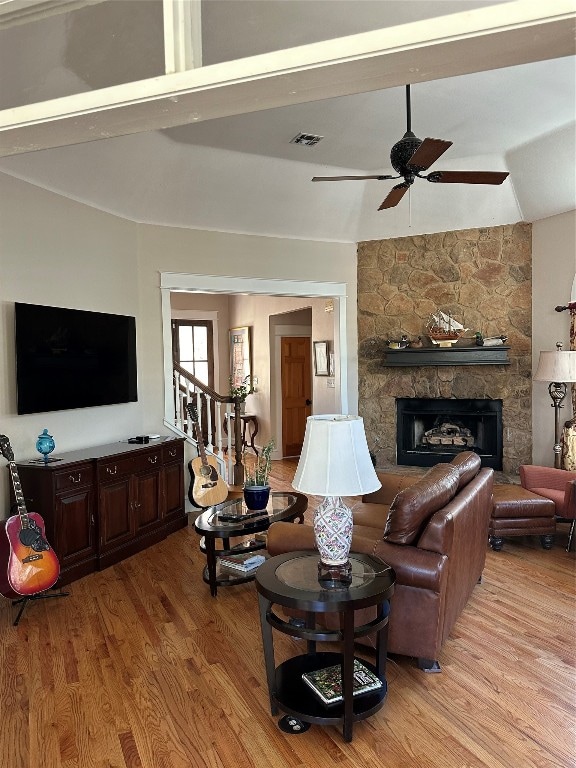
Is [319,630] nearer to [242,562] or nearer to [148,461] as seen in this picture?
[242,562]

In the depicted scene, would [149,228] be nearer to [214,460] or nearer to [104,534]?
[214,460]

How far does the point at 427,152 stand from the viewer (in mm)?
3586

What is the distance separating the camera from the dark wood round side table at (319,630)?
7.70 ft

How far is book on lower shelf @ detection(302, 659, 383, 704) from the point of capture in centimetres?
247

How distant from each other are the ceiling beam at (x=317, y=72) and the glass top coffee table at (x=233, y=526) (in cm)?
273

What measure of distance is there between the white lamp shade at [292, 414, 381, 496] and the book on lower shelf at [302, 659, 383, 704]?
85 centimetres

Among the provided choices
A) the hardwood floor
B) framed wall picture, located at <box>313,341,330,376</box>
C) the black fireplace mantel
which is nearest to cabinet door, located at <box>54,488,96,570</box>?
the hardwood floor

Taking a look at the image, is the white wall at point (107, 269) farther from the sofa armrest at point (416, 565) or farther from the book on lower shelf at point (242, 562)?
the sofa armrest at point (416, 565)

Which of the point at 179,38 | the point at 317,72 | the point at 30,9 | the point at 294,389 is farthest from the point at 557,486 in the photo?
the point at 294,389

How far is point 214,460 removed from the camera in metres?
5.79

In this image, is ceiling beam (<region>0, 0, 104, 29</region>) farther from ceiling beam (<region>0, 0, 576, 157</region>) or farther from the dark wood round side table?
the dark wood round side table

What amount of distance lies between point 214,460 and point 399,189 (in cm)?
305

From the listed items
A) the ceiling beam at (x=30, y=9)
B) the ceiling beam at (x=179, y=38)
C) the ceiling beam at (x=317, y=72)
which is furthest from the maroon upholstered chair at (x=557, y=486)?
the ceiling beam at (x=30, y=9)

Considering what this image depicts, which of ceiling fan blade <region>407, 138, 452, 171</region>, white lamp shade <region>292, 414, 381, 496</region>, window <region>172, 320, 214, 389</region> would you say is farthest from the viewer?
window <region>172, 320, 214, 389</region>
